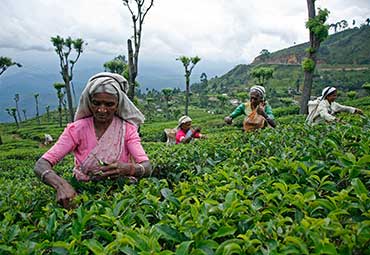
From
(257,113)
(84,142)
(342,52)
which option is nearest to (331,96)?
(257,113)

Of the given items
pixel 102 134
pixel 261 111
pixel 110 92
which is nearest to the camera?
pixel 110 92

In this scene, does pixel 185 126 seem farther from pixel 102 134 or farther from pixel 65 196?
pixel 65 196

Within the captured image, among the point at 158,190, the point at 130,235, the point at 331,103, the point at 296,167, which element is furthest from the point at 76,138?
the point at 331,103

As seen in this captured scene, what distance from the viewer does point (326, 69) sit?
253 feet

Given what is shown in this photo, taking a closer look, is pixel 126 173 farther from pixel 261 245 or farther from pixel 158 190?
pixel 261 245

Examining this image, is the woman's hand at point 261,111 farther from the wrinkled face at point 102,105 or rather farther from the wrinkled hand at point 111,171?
the wrinkled hand at point 111,171

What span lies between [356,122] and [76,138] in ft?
8.49

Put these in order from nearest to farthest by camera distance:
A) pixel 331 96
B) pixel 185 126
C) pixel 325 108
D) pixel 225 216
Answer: pixel 225 216
pixel 325 108
pixel 331 96
pixel 185 126

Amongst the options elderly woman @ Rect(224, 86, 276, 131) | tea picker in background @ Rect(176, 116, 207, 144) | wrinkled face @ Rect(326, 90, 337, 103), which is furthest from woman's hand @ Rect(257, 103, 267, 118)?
tea picker in background @ Rect(176, 116, 207, 144)

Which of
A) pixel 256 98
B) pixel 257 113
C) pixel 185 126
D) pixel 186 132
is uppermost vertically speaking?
pixel 256 98

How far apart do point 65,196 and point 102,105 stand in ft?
2.39

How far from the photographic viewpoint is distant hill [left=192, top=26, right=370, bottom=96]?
6600 cm

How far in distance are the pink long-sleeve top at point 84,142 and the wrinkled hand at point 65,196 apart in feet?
1.24

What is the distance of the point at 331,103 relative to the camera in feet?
19.4
